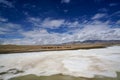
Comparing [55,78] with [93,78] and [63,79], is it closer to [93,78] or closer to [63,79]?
[63,79]

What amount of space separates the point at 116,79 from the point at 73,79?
7.78ft

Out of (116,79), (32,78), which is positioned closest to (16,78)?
(32,78)

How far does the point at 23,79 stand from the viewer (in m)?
6.92

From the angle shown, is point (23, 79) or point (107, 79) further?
point (23, 79)

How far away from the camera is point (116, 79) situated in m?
6.34

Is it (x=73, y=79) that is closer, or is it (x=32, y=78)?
(x=73, y=79)

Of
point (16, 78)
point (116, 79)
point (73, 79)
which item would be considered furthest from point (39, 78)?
point (116, 79)

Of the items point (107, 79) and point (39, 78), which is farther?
point (39, 78)

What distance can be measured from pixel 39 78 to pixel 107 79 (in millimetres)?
3954

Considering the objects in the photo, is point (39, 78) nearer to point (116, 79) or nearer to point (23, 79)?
point (23, 79)

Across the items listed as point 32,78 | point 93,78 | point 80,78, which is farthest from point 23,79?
point 93,78

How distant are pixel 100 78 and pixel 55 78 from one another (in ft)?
8.60

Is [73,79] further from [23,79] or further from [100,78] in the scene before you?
[23,79]

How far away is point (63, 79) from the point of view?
21.7 feet
